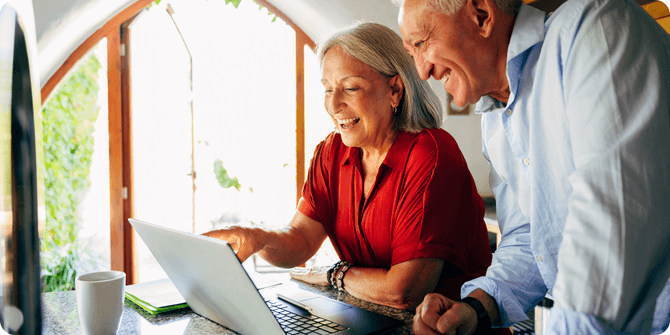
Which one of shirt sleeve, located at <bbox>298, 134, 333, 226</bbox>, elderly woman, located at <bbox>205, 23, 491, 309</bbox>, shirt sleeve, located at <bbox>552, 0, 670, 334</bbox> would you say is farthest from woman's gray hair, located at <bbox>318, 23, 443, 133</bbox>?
shirt sleeve, located at <bbox>552, 0, 670, 334</bbox>

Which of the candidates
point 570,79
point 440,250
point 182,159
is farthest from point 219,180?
point 570,79

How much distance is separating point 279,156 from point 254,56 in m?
0.80

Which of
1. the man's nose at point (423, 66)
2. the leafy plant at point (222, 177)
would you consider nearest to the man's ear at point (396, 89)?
the man's nose at point (423, 66)

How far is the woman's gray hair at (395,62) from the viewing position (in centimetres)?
141

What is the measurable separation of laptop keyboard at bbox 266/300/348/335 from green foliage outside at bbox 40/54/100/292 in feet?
9.60

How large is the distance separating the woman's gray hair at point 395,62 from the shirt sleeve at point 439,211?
4.5 inches

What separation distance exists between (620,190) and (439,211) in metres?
0.65

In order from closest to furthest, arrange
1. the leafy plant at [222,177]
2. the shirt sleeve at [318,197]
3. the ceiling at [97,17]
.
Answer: the shirt sleeve at [318,197], the ceiling at [97,17], the leafy plant at [222,177]

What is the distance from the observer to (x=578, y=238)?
2.08ft

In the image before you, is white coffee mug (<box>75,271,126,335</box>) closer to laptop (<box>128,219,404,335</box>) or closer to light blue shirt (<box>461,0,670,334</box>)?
laptop (<box>128,219,404,335</box>)

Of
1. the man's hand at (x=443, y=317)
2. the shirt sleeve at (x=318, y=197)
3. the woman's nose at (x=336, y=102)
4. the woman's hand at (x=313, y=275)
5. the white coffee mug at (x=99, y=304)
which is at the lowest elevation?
the woman's hand at (x=313, y=275)

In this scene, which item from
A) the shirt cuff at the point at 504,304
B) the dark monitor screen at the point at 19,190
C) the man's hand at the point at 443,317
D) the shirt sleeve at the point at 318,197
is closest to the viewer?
the dark monitor screen at the point at 19,190

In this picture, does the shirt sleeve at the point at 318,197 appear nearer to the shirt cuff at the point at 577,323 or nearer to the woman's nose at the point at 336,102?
the woman's nose at the point at 336,102

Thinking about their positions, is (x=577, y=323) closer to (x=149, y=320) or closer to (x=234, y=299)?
(x=234, y=299)
